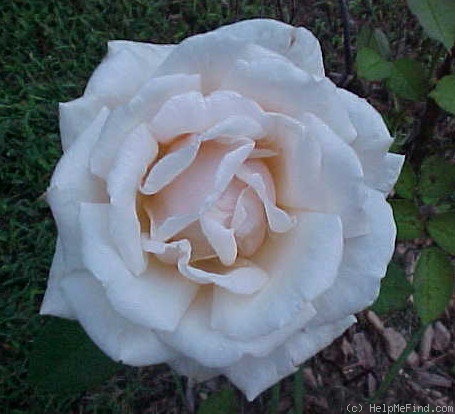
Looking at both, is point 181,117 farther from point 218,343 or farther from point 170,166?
point 218,343

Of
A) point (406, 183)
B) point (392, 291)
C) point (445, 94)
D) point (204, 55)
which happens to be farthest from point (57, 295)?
point (445, 94)

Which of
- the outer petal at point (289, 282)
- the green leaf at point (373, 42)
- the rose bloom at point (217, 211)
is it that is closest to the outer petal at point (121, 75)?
the rose bloom at point (217, 211)

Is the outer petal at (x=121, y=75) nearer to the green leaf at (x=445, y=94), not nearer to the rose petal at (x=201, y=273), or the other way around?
the rose petal at (x=201, y=273)

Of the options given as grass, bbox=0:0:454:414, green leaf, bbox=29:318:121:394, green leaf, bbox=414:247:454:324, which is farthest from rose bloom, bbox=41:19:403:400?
grass, bbox=0:0:454:414

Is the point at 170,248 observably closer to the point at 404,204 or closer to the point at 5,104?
the point at 404,204

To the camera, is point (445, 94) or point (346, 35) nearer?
point (445, 94)

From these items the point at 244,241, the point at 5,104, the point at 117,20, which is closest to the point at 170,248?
the point at 244,241
